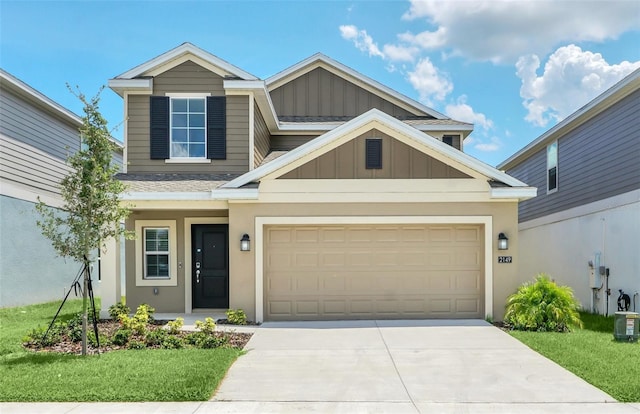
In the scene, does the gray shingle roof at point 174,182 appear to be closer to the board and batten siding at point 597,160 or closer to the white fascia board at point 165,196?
the white fascia board at point 165,196

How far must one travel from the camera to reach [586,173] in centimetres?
1434

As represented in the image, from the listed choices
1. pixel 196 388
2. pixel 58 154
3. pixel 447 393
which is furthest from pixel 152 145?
pixel 447 393

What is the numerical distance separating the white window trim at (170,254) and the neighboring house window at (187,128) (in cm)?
160

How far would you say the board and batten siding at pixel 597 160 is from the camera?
474 inches

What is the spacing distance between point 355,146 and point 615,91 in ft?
21.7

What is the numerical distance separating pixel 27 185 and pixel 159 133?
519 centimetres

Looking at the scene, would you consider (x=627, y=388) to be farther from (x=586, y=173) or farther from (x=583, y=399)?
(x=586, y=173)

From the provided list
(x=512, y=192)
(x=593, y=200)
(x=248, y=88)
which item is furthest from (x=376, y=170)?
(x=593, y=200)

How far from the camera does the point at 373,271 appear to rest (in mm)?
10992

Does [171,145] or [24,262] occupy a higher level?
[171,145]

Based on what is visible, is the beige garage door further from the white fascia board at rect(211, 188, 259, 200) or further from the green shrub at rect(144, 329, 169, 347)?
the green shrub at rect(144, 329, 169, 347)

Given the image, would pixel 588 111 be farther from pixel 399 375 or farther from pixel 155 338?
pixel 155 338

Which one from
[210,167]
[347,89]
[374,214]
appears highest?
[347,89]

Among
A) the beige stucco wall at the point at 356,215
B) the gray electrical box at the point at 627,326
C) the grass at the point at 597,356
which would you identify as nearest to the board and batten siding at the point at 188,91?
→ the beige stucco wall at the point at 356,215
